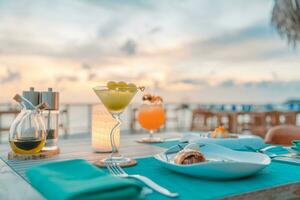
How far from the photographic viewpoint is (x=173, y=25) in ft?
18.7

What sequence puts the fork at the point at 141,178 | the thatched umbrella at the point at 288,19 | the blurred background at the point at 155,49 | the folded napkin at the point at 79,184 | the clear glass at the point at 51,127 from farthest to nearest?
the blurred background at the point at 155,49 → the thatched umbrella at the point at 288,19 → the clear glass at the point at 51,127 → the fork at the point at 141,178 → the folded napkin at the point at 79,184

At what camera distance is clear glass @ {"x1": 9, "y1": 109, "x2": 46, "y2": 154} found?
1.20 metres

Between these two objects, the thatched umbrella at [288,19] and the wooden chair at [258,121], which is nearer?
the thatched umbrella at [288,19]

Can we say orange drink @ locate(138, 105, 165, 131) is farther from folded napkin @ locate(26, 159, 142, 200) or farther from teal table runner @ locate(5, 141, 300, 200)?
folded napkin @ locate(26, 159, 142, 200)

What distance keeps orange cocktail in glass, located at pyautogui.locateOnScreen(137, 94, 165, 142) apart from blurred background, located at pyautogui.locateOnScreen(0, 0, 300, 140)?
8.66 feet

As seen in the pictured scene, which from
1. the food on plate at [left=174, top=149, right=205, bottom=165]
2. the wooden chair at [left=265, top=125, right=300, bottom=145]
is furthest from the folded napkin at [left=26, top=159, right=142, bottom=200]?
the wooden chair at [left=265, top=125, right=300, bottom=145]

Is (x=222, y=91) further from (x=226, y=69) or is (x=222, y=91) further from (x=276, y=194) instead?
(x=276, y=194)

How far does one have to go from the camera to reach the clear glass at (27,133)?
1202mm

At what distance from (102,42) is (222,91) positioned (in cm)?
335

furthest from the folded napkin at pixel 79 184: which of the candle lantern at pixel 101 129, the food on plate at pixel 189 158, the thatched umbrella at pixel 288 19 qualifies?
the thatched umbrella at pixel 288 19

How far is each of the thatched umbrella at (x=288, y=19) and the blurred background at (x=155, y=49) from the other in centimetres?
12

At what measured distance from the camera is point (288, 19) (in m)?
3.52

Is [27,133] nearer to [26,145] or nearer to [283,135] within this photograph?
[26,145]

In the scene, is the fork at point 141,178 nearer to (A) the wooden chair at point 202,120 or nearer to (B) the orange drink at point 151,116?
(B) the orange drink at point 151,116
